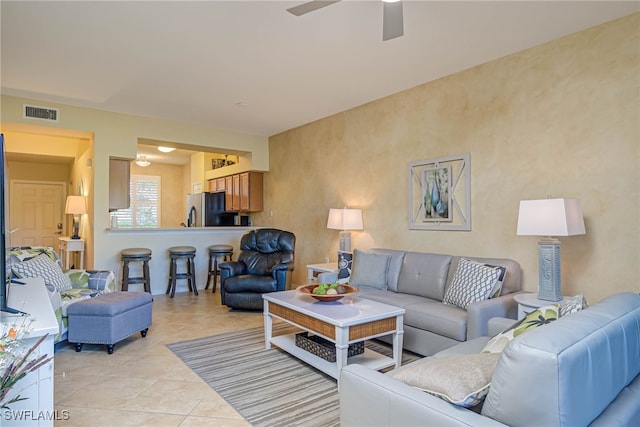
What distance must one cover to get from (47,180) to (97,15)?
6.95m

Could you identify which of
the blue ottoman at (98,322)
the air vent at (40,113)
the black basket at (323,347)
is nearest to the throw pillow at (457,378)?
the black basket at (323,347)

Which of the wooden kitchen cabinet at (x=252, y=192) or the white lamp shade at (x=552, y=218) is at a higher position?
the wooden kitchen cabinet at (x=252, y=192)

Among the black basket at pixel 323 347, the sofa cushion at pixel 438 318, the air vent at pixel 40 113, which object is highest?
the air vent at pixel 40 113

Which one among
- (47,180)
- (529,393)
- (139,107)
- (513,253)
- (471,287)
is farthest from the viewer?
(47,180)

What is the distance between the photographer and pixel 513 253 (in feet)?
11.1

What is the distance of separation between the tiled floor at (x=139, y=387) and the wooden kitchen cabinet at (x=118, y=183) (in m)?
2.40

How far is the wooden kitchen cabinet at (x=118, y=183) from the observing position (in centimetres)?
550

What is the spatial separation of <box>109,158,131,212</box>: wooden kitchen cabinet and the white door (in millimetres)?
3743

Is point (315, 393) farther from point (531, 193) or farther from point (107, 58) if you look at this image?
point (107, 58)

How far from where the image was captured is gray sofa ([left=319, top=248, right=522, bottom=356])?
2.82 m

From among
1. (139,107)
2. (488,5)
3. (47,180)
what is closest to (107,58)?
(139,107)

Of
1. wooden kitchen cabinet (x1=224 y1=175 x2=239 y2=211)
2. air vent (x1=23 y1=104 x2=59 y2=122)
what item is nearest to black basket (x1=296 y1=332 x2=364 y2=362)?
air vent (x1=23 y1=104 x2=59 y2=122)

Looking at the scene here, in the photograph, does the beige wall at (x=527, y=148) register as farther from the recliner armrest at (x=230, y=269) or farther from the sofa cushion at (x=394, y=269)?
the recliner armrest at (x=230, y=269)

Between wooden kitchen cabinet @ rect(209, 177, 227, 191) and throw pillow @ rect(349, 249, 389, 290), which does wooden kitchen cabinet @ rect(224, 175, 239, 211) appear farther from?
throw pillow @ rect(349, 249, 389, 290)
